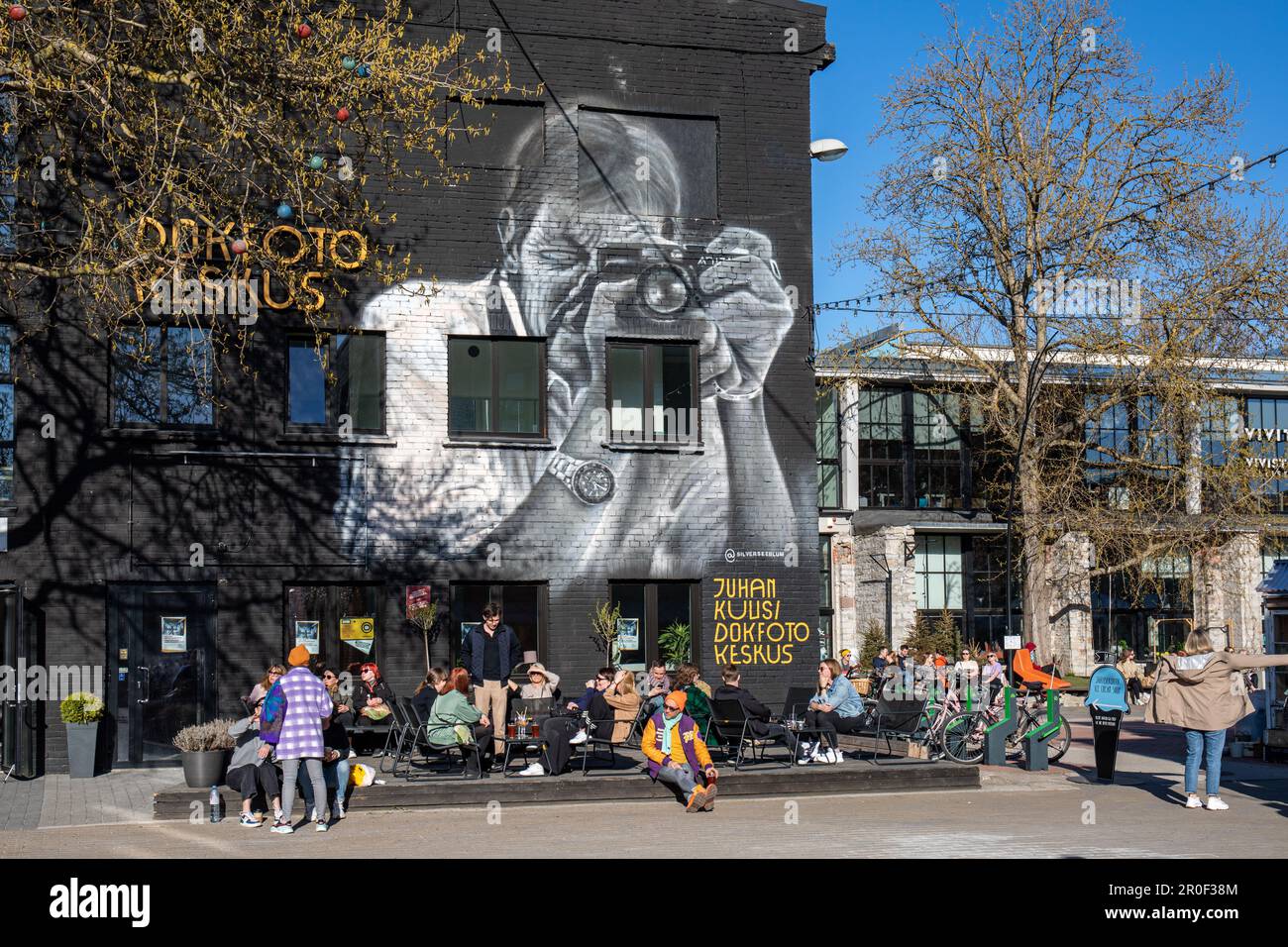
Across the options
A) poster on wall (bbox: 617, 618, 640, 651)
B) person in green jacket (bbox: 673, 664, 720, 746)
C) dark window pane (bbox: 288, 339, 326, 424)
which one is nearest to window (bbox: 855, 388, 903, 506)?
poster on wall (bbox: 617, 618, 640, 651)

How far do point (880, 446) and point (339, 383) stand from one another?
2466cm

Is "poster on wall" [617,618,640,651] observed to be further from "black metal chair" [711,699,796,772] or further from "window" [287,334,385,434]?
"window" [287,334,385,434]

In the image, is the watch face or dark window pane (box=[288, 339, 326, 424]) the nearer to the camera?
dark window pane (box=[288, 339, 326, 424])

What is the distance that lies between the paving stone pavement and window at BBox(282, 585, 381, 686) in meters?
2.47

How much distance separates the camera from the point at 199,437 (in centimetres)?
2080

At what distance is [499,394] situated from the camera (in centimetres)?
2219

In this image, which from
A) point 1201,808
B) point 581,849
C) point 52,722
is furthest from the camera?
point 52,722

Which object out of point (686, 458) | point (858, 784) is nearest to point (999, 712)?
point (858, 784)

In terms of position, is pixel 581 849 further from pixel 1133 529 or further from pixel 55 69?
pixel 1133 529

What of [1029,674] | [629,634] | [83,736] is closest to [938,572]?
[1029,674]

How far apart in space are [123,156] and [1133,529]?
2467 cm

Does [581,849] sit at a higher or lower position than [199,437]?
lower

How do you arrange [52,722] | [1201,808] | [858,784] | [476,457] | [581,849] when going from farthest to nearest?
[476,457] → [52,722] → [858,784] → [1201,808] → [581,849]

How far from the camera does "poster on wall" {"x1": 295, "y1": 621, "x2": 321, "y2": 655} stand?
69.5 ft
